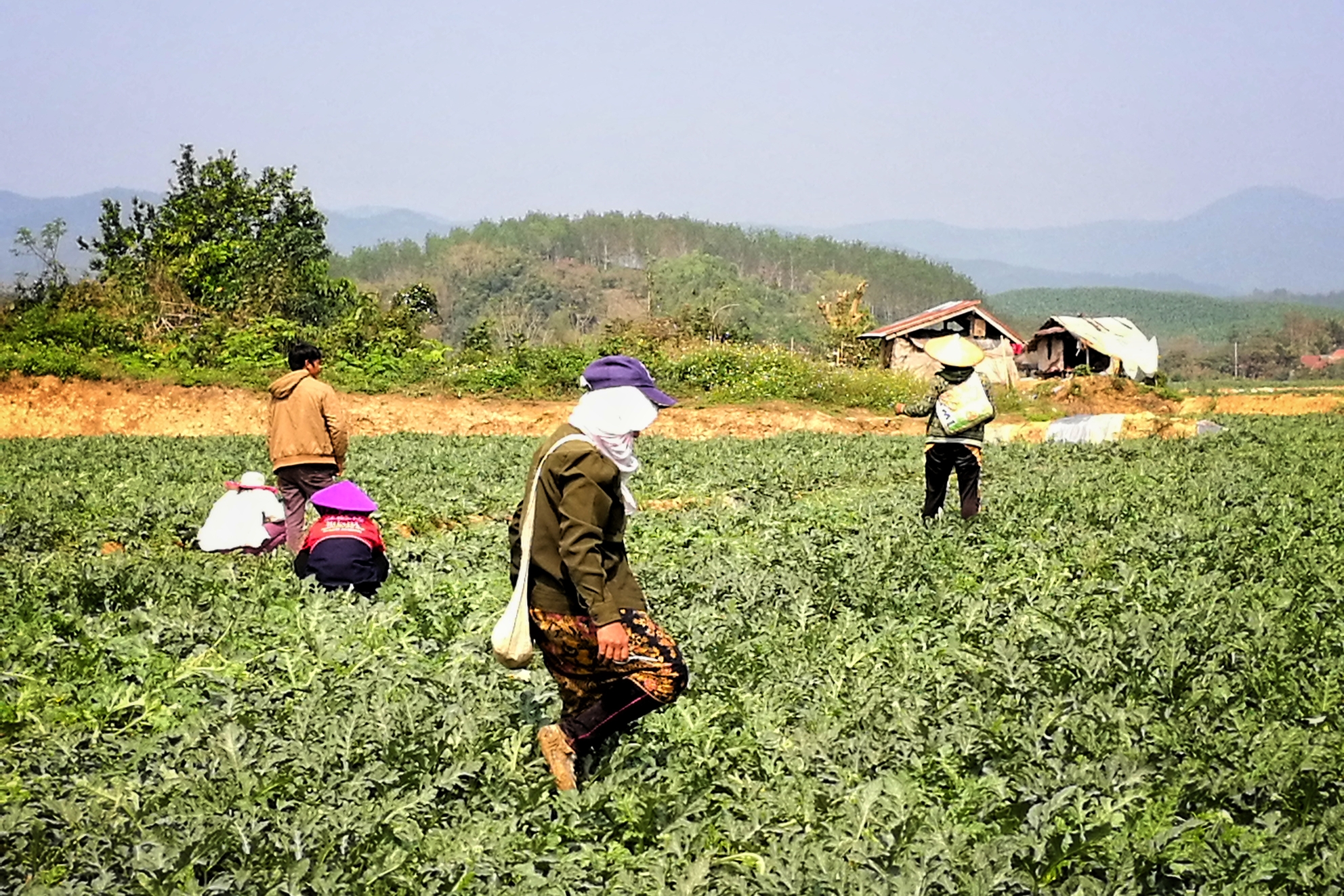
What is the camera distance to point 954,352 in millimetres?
10930

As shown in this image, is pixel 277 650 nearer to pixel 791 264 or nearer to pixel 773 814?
pixel 773 814

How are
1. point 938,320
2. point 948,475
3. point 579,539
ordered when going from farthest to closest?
point 938,320, point 948,475, point 579,539

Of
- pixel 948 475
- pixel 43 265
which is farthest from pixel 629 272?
pixel 948 475

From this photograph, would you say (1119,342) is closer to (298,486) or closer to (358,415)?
(358,415)

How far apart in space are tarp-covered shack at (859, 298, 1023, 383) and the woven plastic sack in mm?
38379

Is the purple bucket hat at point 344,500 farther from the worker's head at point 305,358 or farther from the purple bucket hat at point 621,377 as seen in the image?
the purple bucket hat at point 621,377

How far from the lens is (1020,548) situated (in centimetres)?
993

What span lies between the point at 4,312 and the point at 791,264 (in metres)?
113

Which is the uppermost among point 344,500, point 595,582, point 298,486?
point 595,582

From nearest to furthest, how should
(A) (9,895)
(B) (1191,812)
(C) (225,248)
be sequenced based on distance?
(A) (9,895), (B) (1191,812), (C) (225,248)

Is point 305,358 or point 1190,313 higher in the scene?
point 1190,313

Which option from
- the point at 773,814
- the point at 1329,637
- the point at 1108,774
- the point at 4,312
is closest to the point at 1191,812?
the point at 1108,774

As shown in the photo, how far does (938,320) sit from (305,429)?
41.9m

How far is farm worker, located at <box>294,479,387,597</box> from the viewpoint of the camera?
8375 mm
